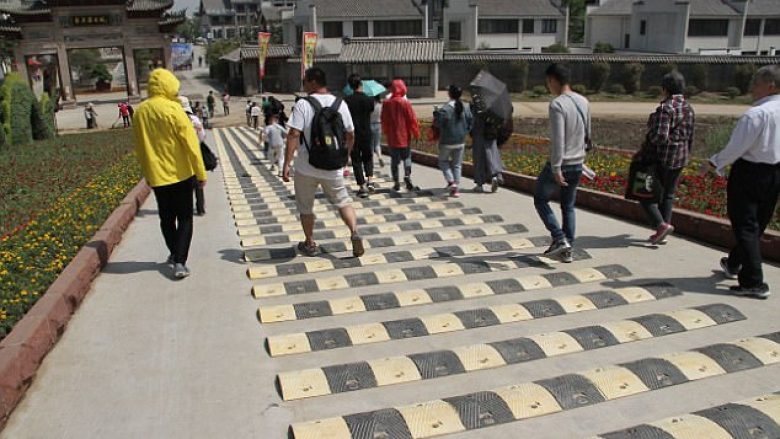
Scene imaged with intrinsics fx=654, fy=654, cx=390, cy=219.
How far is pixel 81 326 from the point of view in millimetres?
4746

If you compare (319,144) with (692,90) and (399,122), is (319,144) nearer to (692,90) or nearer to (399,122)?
(399,122)

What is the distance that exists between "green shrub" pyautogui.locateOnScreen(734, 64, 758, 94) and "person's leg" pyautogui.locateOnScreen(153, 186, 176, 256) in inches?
1686

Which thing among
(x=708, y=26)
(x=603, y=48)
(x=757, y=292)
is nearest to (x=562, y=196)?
(x=757, y=292)

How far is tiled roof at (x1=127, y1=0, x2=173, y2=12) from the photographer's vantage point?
40.4m

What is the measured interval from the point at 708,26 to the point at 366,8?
83.7 ft

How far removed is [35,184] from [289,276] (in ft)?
23.9

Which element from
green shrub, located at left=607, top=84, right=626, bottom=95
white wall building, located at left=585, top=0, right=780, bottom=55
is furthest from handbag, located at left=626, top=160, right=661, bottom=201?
white wall building, located at left=585, top=0, right=780, bottom=55

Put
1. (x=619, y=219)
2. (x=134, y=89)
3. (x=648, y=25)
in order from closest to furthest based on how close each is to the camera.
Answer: (x=619, y=219)
(x=134, y=89)
(x=648, y=25)

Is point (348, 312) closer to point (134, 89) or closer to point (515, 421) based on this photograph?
point (515, 421)

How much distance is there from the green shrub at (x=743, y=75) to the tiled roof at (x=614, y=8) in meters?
13.9

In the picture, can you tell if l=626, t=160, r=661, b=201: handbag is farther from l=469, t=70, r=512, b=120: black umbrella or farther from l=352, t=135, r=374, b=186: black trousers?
l=352, t=135, r=374, b=186: black trousers

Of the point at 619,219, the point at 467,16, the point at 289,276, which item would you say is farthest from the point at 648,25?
the point at 289,276

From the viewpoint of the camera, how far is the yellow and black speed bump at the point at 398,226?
24.5 feet

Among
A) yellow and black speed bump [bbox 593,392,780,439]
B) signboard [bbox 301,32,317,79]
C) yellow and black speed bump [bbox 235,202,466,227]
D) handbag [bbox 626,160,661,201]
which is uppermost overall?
signboard [bbox 301,32,317,79]
